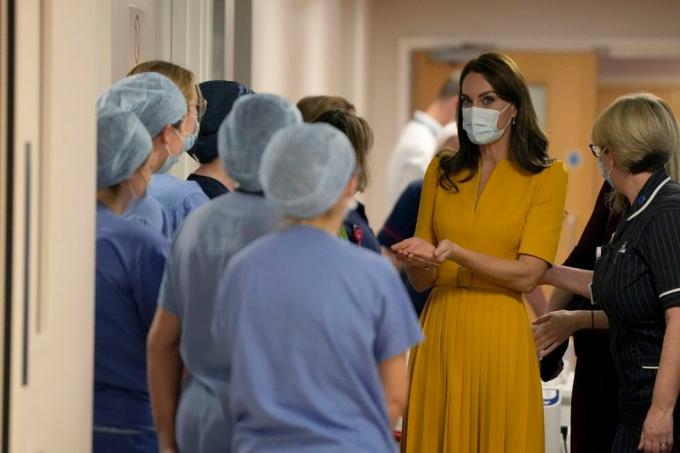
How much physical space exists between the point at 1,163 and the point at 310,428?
27.6 inches

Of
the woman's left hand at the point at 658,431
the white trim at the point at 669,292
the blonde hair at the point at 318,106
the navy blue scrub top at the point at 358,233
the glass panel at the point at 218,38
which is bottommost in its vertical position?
the woman's left hand at the point at 658,431

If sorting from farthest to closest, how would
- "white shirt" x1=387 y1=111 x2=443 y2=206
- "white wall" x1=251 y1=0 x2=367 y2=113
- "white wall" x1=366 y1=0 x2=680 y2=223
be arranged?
"white wall" x1=366 y1=0 x2=680 y2=223, "white shirt" x1=387 y1=111 x2=443 y2=206, "white wall" x1=251 y1=0 x2=367 y2=113

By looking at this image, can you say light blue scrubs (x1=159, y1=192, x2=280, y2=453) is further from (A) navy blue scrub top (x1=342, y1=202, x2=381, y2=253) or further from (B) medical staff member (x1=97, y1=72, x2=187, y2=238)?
(A) navy blue scrub top (x1=342, y1=202, x2=381, y2=253)

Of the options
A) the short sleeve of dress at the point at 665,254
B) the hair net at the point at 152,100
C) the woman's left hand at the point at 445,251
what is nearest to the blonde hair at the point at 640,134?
the short sleeve of dress at the point at 665,254

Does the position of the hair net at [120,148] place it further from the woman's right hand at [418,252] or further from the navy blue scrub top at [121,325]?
the woman's right hand at [418,252]

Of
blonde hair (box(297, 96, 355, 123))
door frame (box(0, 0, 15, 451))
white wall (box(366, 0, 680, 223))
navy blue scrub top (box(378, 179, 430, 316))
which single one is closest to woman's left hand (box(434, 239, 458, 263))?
blonde hair (box(297, 96, 355, 123))

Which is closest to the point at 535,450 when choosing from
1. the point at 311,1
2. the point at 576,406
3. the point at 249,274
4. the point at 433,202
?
the point at 576,406

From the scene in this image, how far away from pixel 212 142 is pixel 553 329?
103 centimetres

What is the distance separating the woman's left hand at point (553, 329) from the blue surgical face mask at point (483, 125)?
0.52 m

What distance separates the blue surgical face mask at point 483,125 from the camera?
2861 mm

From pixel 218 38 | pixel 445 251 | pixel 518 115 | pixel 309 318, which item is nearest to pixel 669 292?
pixel 445 251

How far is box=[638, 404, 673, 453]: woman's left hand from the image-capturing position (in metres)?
2.54

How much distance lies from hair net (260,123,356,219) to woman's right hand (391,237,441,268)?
858 millimetres

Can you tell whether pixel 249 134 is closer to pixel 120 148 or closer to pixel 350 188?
pixel 350 188
